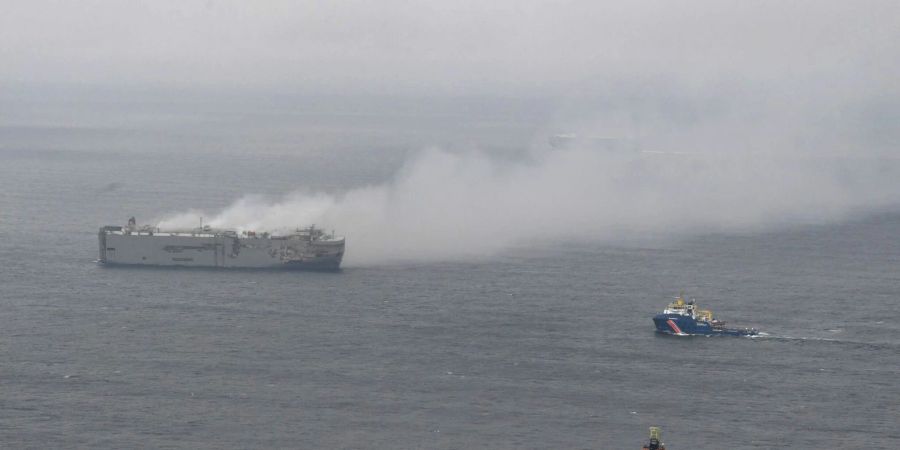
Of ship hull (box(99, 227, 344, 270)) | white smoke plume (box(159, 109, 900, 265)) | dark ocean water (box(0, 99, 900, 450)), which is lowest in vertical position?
dark ocean water (box(0, 99, 900, 450))

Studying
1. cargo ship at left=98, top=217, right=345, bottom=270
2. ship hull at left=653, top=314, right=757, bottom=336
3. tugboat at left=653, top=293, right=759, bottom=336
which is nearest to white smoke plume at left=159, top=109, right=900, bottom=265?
cargo ship at left=98, top=217, right=345, bottom=270

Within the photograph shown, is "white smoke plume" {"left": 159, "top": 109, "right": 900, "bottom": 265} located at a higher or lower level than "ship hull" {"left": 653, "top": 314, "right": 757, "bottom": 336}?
higher

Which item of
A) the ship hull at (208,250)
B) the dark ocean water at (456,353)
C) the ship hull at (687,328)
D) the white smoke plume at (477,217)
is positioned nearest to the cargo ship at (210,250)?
the ship hull at (208,250)

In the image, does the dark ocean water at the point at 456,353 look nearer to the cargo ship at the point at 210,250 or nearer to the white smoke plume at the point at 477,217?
the cargo ship at the point at 210,250

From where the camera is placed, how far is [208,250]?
466ft

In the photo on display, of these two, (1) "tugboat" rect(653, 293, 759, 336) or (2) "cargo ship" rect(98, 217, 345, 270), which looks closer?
(1) "tugboat" rect(653, 293, 759, 336)

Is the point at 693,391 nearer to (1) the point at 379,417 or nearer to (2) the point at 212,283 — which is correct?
(1) the point at 379,417

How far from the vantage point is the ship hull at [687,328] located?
109688mm

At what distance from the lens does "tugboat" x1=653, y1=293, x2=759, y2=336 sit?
109688mm

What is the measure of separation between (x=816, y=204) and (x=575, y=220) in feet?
151

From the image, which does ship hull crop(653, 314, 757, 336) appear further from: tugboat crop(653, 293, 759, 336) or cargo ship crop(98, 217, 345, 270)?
cargo ship crop(98, 217, 345, 270)

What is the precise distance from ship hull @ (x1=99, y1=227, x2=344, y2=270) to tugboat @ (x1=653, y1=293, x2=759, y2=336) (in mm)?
47752

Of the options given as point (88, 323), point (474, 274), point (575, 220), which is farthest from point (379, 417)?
point (575, 220)

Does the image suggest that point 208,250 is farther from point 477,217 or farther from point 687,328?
point 687,328
